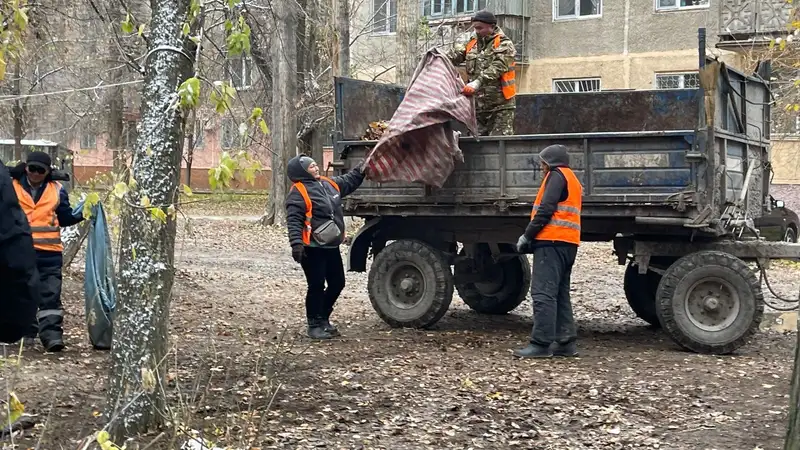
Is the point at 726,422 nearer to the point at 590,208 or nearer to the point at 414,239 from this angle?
the point at 590,208

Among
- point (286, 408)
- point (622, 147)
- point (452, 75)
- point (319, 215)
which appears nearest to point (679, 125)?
point (622, 147)

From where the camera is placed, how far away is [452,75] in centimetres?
881

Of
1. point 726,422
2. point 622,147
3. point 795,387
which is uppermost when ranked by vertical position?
point 622,147

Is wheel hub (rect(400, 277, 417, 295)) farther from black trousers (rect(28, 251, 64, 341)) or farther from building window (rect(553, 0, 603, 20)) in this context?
building window (rect(553, 0, 603, 20))

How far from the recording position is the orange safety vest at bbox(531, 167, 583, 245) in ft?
26.3

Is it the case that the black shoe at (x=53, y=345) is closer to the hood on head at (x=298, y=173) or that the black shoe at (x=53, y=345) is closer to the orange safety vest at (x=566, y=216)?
the hood on head at (x=298, y=173)

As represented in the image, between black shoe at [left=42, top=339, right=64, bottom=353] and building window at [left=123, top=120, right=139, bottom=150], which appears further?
black shoe at [left=42, top=339, right=64, bottom=353]

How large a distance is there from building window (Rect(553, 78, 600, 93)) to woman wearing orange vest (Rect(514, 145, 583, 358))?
773 inches

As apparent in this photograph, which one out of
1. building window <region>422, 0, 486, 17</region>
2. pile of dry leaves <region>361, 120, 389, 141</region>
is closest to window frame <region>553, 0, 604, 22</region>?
building window <region>422, 0, 486, 17</region>

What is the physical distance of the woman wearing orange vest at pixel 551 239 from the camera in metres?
8.01

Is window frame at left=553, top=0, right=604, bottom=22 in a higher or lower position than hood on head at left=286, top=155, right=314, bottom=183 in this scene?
higher

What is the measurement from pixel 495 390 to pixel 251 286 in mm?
6648

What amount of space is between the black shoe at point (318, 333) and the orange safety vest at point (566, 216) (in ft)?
7.04

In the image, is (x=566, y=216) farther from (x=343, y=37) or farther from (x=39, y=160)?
(x=343, y=37)
